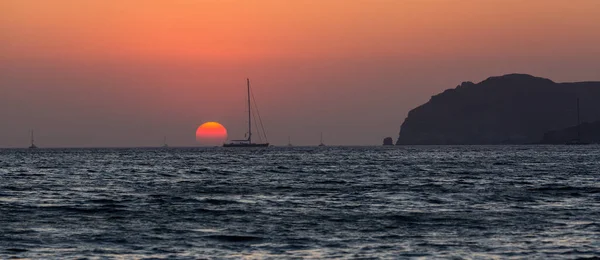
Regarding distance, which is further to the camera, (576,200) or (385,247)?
(576,200)

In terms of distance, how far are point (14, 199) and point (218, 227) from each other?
64.7 ft

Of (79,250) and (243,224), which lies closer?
(79,250)

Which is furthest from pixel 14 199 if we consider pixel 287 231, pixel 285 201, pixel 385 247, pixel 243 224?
pixel 385 247

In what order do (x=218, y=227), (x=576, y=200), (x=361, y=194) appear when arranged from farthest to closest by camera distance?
1. (x=361, y=194)
2. (x=576, y=200)
3. (x=218, y=227)

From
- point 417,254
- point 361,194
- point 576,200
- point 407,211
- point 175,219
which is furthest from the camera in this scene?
point 361,194

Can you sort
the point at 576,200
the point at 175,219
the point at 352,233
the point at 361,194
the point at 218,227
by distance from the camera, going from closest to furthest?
the point at 352,233 < the point at 218,227 < the point at 175,219 < the point at 576,200 < the point at 361,194

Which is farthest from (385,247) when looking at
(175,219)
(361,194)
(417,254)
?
(361,194)

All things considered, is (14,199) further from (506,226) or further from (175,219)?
(506,226)

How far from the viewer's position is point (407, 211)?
40125mm

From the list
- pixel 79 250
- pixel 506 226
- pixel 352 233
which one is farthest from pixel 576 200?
pixel 79 250

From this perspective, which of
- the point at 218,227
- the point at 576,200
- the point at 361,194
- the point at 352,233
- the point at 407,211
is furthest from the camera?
the point at 361,194

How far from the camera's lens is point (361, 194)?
52688mm

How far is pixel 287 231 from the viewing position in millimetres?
32156

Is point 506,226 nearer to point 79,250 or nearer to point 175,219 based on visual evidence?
point 175,219
